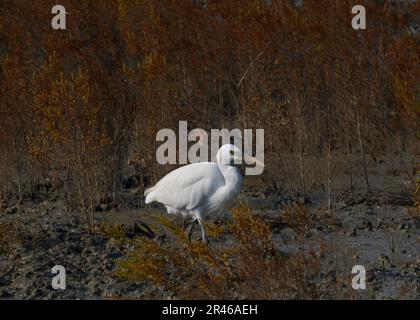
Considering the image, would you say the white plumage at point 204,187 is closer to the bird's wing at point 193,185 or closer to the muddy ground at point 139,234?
the bird's wing at point 193,185

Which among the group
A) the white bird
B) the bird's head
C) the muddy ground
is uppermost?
the bird's head

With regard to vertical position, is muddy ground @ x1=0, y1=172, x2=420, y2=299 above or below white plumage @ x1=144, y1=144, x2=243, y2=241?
below

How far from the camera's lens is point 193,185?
8078 millimetres

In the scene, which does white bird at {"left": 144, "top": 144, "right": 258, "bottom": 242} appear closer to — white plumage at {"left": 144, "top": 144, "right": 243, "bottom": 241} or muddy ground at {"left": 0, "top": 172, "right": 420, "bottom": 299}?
white plumage at {"left": 144, "top": 144, "right": 243, "bottom": 241}

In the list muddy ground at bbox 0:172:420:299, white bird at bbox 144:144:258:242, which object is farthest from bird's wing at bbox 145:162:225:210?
muddy ground at bbox 0:172:420:299

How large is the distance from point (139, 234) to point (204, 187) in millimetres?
982

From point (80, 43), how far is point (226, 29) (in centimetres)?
252

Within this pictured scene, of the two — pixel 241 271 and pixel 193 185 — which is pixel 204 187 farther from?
pixel 241 271

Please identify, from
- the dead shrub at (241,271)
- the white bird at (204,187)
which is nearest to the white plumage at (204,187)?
the white bird at (204,187)

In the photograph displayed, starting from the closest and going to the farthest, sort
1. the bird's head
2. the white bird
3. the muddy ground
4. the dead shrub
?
the dead shrub → the muddy ground → the white bird → the bird's head

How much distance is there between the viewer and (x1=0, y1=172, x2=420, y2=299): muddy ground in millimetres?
6809

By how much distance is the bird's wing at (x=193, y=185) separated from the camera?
803cm

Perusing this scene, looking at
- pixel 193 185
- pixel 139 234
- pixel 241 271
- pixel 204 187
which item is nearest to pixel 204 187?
pixel 204 187

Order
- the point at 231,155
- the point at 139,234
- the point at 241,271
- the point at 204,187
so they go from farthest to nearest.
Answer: the point at 139,234 → the point at 231,155 → the point at 204,187 → the point at 241,271
